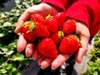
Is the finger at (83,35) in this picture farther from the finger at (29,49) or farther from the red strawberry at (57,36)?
the finger at (29,49)

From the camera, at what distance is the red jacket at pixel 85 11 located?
2.94 metres

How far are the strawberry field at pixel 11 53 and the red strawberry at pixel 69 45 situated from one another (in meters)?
0.98

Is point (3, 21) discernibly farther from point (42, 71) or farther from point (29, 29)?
point (29, 29)

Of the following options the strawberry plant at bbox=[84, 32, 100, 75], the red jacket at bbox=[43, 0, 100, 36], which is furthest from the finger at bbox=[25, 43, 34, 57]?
the strawberry plant at bbox=[84, 32, 100, 75]

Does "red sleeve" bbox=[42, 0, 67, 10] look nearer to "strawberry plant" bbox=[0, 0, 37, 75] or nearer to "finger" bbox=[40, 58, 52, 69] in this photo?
"finger" bbox=[40, 58, 52, 69]

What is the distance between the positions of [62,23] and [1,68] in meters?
0.95

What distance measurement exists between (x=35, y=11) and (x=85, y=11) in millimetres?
364

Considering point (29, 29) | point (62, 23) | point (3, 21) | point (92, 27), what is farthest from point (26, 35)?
point (3, 21)

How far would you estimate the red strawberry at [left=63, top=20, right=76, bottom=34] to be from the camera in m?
2.74

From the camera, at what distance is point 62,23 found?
2846 mm

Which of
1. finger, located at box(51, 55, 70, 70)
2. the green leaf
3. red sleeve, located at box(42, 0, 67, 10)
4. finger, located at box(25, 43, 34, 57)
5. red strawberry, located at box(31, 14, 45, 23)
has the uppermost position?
red sleeve, located at box(42, 0, 67, 10)

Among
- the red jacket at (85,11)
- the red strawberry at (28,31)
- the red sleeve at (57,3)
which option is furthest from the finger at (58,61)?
the red sleeve at (57,3)

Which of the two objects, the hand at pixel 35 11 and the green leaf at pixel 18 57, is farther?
the green leaf at pixel 18 57

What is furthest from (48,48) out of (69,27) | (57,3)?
(57,3)
